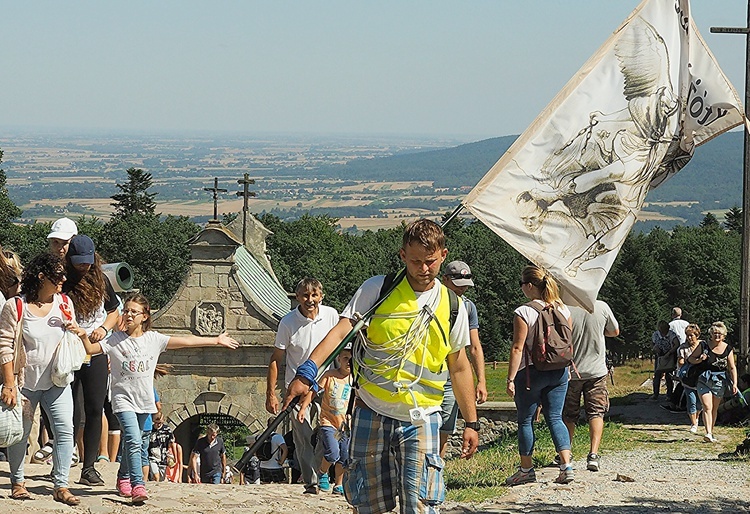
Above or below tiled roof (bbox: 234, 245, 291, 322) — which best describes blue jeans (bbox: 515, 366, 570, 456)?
above

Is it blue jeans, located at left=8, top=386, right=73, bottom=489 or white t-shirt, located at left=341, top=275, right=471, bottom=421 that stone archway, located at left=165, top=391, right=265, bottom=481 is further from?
white t-shirt, located at left=341, top=275, right=471, bottom=421

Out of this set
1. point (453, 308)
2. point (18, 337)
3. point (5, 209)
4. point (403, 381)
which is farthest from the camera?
point (5, 209)

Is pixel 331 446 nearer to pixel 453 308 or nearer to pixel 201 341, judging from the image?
pixel 201 341

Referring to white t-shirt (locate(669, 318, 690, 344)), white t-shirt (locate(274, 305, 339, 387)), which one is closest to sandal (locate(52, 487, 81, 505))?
white t-shirt (locate(274, 305, 339, 387))

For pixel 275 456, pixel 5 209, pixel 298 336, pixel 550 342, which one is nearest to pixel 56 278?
pixel 298 336

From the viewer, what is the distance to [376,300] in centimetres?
571

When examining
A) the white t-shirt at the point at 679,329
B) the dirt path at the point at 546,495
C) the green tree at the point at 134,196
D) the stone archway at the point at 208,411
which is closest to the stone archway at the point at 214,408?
the stone archway at the point at 208,411

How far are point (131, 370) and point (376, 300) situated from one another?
277 centimetres

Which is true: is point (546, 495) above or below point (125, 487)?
below

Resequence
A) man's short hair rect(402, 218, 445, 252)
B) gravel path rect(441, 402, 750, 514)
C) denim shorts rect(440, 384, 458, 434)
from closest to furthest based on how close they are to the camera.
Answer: man's short hair rect(402, 218, 445, 252) → gravel path rect(441, 402, 750, 514) → denim shorts rect(440, 384, 458, 434)

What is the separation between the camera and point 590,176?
7.59 metres

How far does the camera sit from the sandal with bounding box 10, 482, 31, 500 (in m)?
7.54

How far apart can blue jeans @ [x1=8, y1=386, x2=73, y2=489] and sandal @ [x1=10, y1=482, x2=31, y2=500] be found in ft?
0.49

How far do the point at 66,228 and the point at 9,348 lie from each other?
112 centimetres
